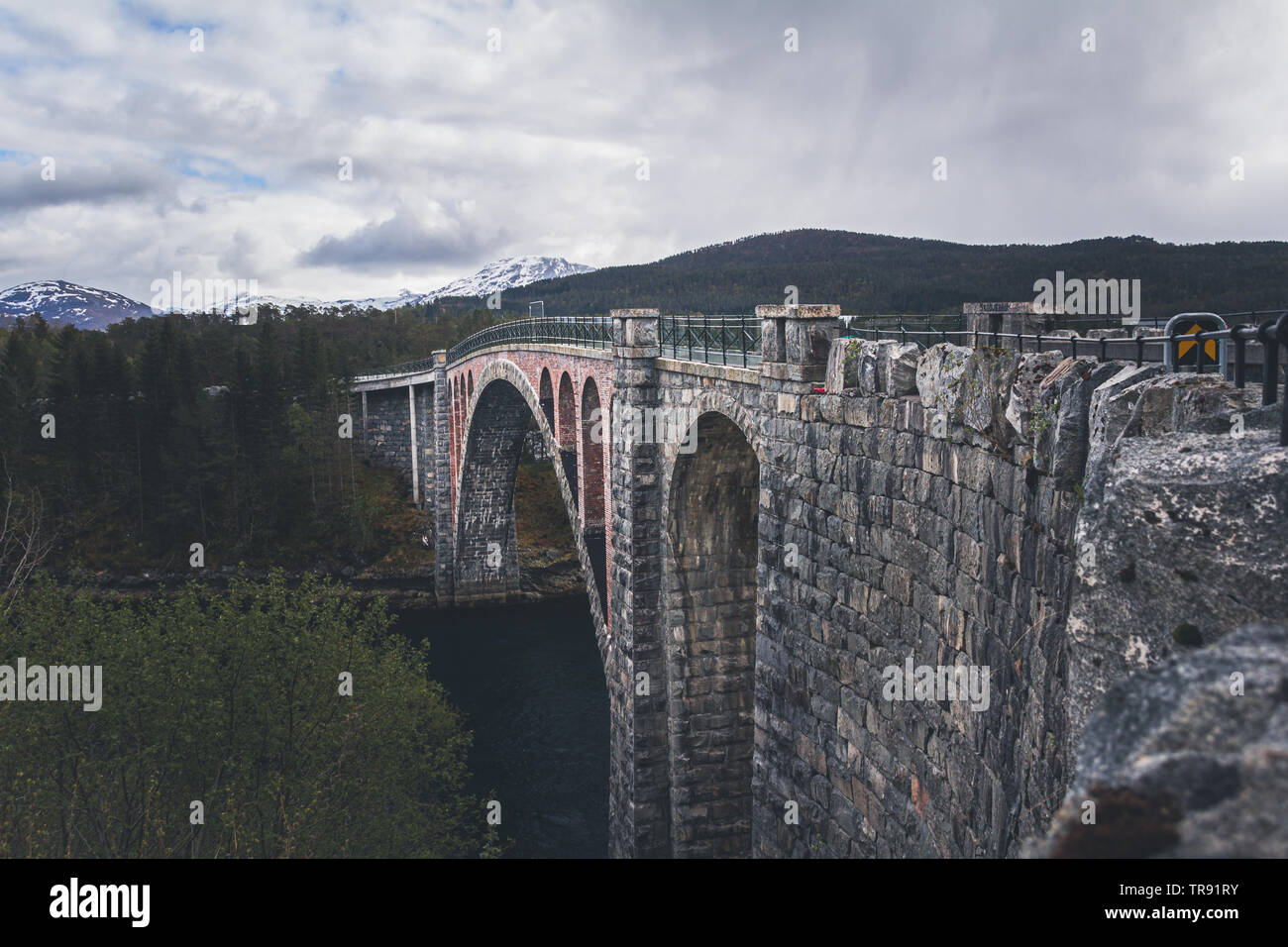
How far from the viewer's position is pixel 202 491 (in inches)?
2267

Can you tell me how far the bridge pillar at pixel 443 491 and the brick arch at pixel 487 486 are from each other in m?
0.73

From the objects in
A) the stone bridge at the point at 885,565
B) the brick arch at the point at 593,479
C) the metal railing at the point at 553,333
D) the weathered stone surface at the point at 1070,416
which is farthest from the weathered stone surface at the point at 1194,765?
the brick arch at the point at 593,479

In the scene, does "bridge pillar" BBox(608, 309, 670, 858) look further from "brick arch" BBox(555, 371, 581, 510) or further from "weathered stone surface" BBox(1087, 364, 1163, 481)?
"weathered stone surface" BBox(1087, 364, 1163, 481)

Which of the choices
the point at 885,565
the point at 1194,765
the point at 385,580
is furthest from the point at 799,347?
the point at 385,580

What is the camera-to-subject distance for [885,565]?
10.9 meters

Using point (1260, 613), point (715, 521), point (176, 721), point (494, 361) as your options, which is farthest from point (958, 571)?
point (494, 361)

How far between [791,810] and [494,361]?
104 feet

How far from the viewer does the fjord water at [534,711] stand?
2884cm

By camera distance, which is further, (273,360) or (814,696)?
(273,360)

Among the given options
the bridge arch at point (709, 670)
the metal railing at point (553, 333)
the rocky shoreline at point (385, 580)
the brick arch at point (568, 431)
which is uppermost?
the metal railing at point (553, 333)

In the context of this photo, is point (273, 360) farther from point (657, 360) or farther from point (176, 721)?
point (657, 360)

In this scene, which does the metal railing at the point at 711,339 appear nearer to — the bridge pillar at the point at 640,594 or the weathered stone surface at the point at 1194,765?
the bridge pillar at the point at 640,594

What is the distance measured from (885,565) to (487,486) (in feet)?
143

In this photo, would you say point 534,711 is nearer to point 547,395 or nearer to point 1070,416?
point 547,395
